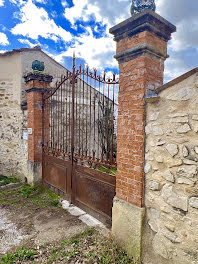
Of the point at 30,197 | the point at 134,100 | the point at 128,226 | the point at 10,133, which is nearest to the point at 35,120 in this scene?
the point at 10,133

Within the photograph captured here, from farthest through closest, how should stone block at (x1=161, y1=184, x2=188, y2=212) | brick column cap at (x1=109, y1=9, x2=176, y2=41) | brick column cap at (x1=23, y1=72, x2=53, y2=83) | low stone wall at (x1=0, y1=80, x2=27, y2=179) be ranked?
low stone wall at (x1=0, y1=80, x2=27, y2=179)
brick column cap at (x1=23, y1=72, x2=53, y2=83)
brick column cap at (x1=109, y1=9, x2=176, y2=41)
stone block at (x1=161, y1=184, x2=188, y2=212)

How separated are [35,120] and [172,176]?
14.6 feet

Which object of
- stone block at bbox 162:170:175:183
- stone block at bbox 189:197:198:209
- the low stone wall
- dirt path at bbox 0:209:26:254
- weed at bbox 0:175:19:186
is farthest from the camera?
the low stone wall

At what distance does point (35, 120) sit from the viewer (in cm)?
560

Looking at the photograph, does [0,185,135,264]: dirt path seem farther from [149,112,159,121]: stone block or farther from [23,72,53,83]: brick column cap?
[23,72,53,83]: brick column cap

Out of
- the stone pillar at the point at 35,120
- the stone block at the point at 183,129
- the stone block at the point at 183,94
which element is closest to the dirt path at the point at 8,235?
the stone pillar at the point at 35,120

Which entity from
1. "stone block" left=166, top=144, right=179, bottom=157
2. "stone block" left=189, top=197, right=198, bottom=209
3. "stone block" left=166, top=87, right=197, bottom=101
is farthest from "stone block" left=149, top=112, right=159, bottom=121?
"stone block" left=189, top=197, right=198, bottom=209

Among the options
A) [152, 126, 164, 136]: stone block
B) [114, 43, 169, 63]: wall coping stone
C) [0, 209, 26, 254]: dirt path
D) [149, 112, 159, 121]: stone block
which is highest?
[114, 43, 169, 63]: wall coping stone

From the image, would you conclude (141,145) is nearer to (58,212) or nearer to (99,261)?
(99,261)

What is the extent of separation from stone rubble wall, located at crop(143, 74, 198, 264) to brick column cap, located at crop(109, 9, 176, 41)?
917mm

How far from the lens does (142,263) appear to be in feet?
8.29

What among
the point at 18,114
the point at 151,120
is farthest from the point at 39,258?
the point at 18,114

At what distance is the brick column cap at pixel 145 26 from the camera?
96.3 inches

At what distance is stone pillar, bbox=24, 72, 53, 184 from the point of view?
5562 millimetres
